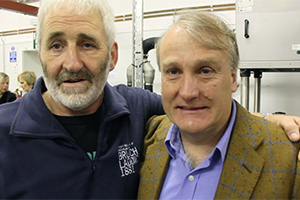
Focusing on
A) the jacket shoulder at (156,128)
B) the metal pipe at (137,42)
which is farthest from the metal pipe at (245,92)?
the jacket shoulder at (156,128)

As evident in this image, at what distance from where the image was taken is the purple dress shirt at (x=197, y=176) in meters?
0.89

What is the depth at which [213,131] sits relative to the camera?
0.94 meters

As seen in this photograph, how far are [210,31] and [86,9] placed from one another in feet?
1.70

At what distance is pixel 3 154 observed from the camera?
0.92 metres

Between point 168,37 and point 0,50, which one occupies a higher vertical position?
point 0,50

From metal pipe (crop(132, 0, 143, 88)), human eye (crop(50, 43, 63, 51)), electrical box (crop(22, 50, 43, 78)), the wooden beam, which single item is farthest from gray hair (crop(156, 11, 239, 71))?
electrical box (crop(22, 50, 43, 78))

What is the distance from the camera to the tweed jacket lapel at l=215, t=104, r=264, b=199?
2.75ft

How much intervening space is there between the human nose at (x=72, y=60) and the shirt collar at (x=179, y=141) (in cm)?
47

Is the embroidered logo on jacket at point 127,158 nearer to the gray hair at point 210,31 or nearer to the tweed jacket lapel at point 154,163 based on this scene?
the tweed jacket lapel at point 154,163

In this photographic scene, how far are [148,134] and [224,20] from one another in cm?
60

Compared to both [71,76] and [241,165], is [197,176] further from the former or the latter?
[71,76]

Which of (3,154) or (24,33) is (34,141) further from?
(24,33)

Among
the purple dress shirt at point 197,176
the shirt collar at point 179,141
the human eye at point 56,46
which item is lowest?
the purple dress shirt at point 197,176

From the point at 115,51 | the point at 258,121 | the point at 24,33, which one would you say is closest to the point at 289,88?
the point at 258,121
